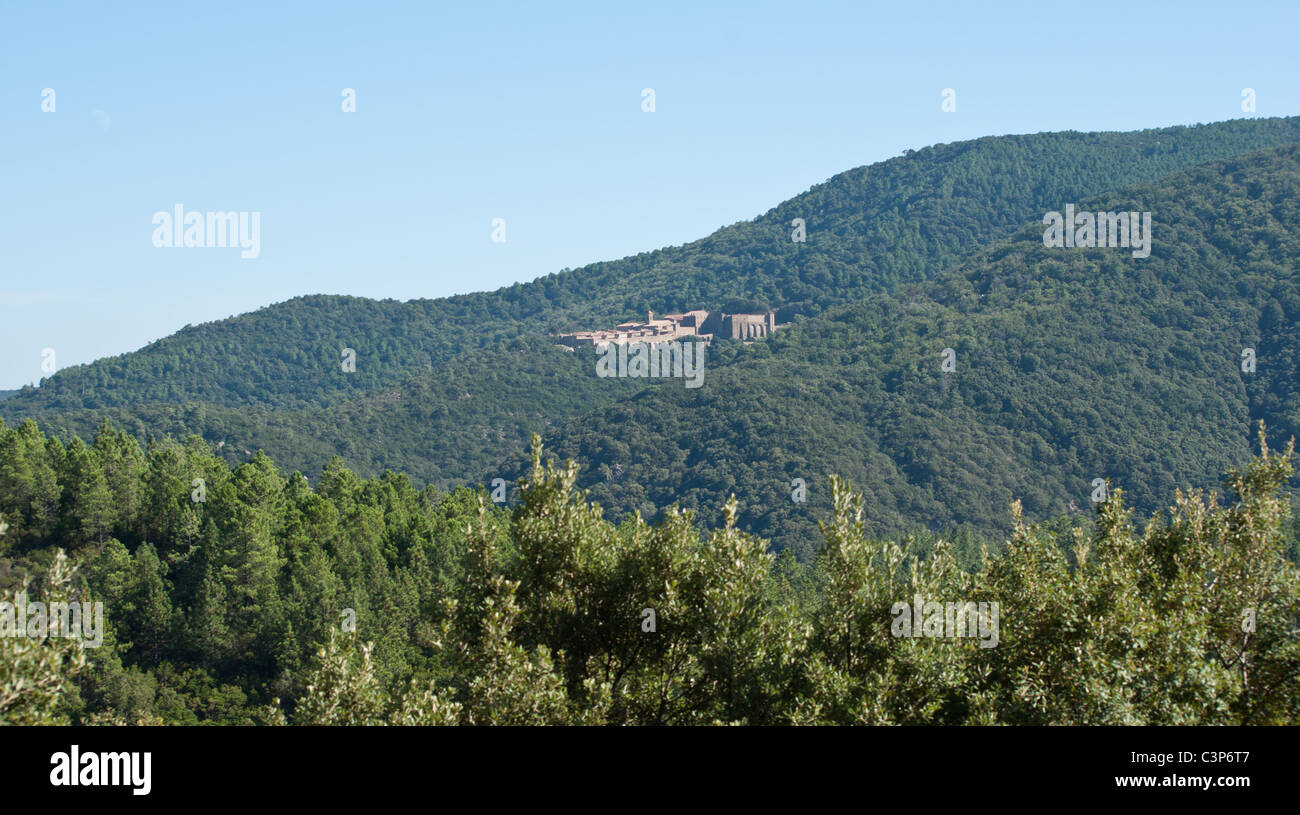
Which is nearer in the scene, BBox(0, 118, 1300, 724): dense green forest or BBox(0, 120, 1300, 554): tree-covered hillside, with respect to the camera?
BBox(0, 118, 1300, 724): dense green forest

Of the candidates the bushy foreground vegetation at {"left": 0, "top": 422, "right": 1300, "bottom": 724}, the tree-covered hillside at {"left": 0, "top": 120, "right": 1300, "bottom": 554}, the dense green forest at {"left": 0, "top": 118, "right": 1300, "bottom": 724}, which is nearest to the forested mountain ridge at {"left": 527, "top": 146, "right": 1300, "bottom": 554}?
the tree-covered hillside at {"left": 0, "top": 120, "right": 1300, "bottom": 554}

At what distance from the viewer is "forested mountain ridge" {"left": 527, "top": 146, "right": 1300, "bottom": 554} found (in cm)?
11875

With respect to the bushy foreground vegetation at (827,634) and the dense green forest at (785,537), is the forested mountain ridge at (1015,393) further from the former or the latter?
the bushy foreground vegetation at (827,634)

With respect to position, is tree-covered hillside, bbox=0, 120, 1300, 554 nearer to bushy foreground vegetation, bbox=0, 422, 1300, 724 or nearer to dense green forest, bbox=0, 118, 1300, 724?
dense green forest, bbox=0, 118, 1300, 724

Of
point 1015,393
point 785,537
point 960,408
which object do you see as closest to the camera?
point 785,537

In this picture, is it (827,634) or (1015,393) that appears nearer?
(827,634)

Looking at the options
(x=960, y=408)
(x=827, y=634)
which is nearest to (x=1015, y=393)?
(x=960, y=408)

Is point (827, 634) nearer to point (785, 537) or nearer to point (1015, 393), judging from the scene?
point (785, 537)

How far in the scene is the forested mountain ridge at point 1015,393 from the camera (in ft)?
390

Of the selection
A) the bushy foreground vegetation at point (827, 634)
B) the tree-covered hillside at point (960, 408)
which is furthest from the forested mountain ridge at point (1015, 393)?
the bushy foreground vegetation at point (827, 634)

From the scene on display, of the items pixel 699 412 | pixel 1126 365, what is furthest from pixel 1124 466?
pixel 699 412

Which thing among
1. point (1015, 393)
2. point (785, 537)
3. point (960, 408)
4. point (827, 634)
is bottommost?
point (785, 537)

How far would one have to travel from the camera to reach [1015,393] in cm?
13575
